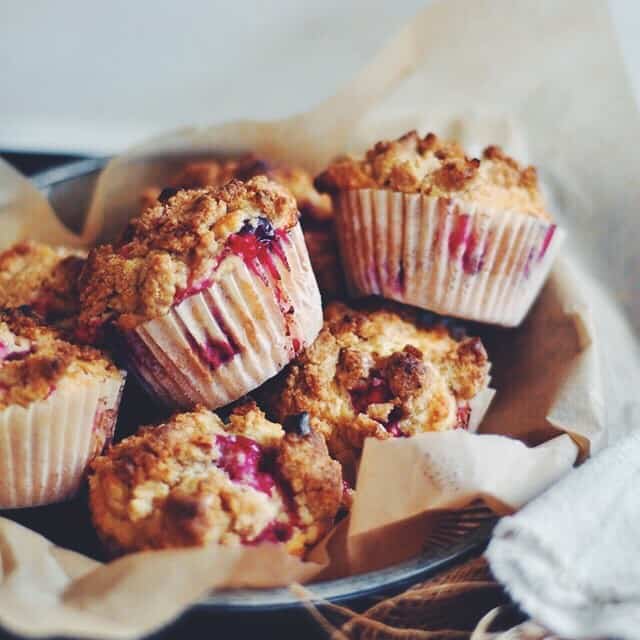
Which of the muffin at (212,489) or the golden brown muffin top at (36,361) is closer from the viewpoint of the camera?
the muffin at (212,489)

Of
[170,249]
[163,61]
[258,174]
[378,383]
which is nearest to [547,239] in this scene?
[378,383]

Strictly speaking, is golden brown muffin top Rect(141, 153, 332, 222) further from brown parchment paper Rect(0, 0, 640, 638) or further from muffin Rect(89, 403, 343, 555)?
muffin Rect(89, 403, 343, 555)

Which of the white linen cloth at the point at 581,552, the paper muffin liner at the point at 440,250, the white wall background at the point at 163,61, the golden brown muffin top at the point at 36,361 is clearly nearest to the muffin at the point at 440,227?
the paper muffin liner at the point at 440,250

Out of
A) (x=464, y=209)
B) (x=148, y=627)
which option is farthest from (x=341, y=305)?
(x=148, y=627)

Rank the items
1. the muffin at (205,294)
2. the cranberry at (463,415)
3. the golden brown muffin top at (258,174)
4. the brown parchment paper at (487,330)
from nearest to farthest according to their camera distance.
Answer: the brown parchment paper at (487,330)
the muffin at (205,294)
the cranberry at (463,415)
the golden brown muffin top at (258,174)

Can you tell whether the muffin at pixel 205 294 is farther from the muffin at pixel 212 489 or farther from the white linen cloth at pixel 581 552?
the white linen cloth at pixel 581 552
